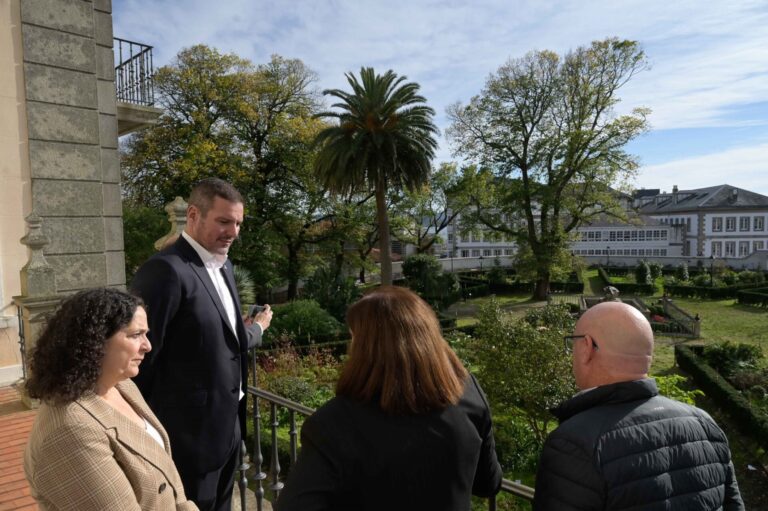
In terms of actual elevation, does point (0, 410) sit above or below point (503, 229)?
below

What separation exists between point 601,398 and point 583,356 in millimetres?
188

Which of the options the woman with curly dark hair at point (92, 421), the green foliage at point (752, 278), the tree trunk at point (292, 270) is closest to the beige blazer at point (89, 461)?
the woman with curly dark hair at point (92, 421)

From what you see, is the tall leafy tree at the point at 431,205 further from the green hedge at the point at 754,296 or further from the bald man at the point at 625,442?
the bald man at the point at 625,442

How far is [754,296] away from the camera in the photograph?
2875 cm

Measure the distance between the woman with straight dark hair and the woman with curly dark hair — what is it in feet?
2.20

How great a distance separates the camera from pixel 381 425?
1.52 m

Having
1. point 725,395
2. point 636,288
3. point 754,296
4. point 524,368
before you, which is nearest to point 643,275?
point 636,288

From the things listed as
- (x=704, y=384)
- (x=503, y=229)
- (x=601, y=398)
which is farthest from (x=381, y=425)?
(x=503, y=229)

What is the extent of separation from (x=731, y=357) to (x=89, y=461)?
18.6 m

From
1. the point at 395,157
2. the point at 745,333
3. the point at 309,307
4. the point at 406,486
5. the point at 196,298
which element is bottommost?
the point at 745,333

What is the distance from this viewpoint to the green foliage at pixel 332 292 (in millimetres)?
19422

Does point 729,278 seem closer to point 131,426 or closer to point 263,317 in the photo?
point 263,317

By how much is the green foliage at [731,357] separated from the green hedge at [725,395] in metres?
0.46

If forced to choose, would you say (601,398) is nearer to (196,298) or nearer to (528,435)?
(196,298)
